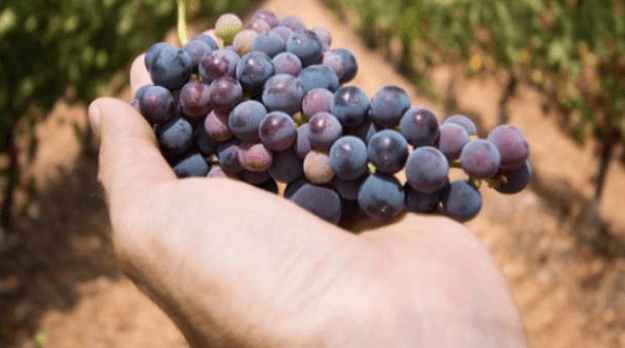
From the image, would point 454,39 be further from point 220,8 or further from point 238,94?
point 238,94

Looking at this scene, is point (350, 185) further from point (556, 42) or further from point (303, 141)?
point (556, 42)

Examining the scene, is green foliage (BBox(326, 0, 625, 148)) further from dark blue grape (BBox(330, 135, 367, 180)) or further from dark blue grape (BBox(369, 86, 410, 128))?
dark blue grape (BBox(330, 135, 367, 180))

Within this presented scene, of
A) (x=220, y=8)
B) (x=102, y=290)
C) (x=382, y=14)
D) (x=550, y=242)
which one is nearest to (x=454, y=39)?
(x=382, y=14)

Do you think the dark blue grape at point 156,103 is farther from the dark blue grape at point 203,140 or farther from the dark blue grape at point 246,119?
the dark blue grape at point 246,119

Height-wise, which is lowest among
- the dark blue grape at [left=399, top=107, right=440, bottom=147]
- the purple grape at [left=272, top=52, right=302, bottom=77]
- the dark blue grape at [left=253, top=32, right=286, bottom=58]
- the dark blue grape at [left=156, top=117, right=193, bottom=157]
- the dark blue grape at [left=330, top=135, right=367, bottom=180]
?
the dark blue grape at [left=156, top=117, right=193, bottom=157]

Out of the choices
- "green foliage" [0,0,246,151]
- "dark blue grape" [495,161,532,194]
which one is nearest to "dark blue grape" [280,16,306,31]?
"dark blue grape" [495,161,532,194]

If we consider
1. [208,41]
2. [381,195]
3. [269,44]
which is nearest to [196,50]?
[208,41]
